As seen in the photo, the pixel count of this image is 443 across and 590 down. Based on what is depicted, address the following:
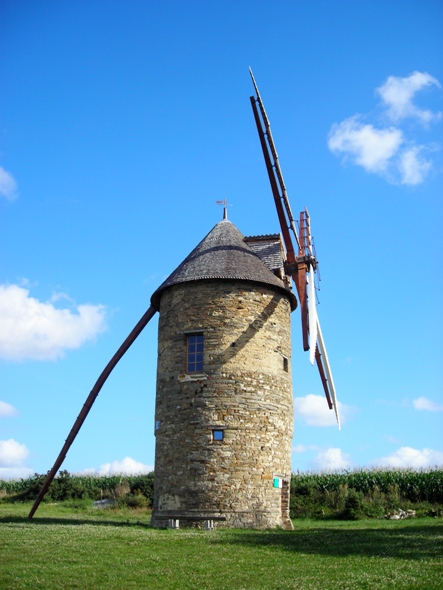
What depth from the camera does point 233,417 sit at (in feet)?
61.9

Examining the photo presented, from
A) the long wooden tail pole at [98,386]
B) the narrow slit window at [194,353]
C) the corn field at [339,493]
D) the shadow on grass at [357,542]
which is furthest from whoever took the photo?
the corn field at [339,493]

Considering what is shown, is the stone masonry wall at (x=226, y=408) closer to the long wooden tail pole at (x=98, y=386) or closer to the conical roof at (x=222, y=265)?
the conical roof at (x=222, y=265)

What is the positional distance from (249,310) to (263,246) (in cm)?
353

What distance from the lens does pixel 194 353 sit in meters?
19.8

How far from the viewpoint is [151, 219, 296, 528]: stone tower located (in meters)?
18.5

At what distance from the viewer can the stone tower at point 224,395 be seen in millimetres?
18484

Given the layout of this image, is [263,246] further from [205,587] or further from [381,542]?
[205,587]

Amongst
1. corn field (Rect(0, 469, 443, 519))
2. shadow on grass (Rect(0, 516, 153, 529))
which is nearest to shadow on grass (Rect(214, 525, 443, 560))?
shadow on grass (Rect(0, 516, 153, 529))

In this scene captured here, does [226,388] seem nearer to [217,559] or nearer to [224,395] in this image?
[224,395]

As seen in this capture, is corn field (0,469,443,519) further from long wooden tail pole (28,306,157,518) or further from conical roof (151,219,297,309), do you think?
conical roof (151,219,297,309)

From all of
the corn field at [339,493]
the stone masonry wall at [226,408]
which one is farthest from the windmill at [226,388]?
the corn field at [339,493]

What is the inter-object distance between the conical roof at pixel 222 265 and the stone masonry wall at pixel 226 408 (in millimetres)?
274

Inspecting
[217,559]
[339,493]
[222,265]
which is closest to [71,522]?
[222,265]

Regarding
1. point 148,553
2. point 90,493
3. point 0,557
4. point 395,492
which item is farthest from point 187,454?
point 90,493
